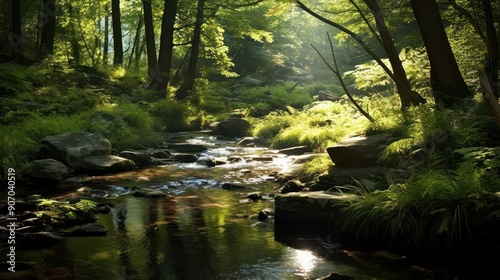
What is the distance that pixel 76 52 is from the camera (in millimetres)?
25531

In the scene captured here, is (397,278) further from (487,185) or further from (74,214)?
(74,214)

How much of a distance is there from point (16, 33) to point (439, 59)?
14.2m

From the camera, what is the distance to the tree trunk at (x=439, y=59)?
8086 millimetres

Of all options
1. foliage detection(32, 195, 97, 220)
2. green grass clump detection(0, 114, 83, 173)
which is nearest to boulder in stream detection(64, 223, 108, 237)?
foliage detection(32, 195, 97, 220)

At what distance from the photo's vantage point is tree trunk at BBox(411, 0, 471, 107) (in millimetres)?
8086

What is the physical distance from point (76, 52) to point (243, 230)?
22283 mm

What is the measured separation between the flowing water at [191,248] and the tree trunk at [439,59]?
3.64 meters

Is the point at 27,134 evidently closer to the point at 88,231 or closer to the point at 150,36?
the point at 88,231

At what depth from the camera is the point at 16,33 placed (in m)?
16.1

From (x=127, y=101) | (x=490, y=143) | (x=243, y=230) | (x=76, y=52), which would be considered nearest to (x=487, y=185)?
(x=490, y=143)

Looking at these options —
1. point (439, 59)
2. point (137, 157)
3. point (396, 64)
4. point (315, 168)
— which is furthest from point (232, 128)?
point (439, 59)

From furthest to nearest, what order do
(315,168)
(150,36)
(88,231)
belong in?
(150,36) < (315,168) < (88,231)

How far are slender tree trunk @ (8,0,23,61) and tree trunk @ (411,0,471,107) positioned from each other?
13.2 metres

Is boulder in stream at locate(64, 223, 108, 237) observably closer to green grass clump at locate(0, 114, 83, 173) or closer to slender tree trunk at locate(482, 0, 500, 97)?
green grass clump at locate(0, 114, 83, 173)
